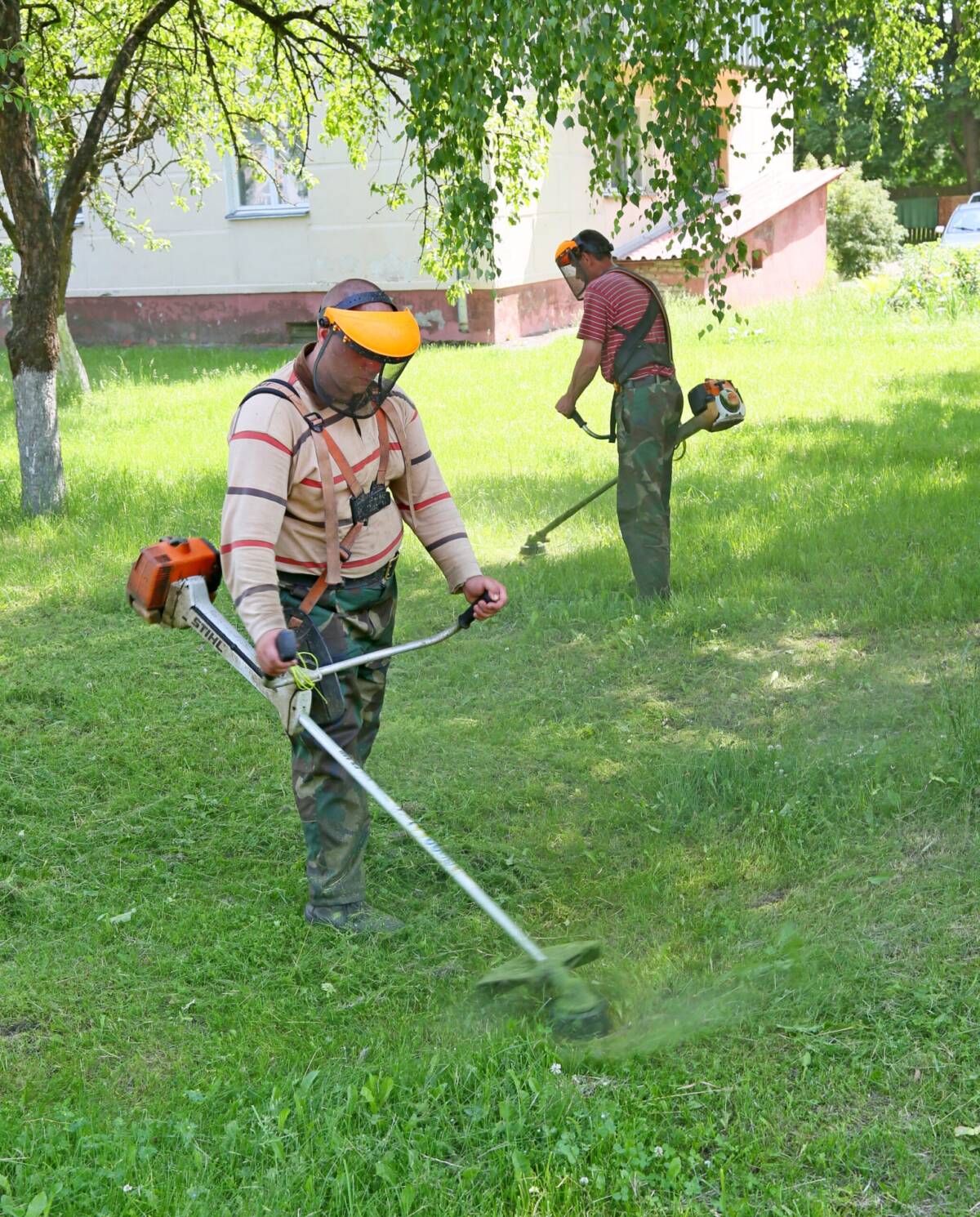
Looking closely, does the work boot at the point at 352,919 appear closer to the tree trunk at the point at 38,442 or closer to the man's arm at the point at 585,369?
the man's arm at the point at 585,369

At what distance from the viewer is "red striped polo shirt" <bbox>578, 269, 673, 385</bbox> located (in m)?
6.59

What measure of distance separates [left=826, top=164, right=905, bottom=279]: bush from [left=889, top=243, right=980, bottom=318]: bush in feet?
21.6

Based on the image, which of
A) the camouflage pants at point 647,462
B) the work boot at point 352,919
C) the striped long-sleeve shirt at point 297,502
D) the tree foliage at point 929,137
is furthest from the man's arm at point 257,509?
the tree foliage at point 929,137

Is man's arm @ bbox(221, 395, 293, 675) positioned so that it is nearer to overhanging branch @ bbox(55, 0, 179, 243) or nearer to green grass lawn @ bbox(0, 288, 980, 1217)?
green grass lawn @ bbox(0, 288, 980, 1217)

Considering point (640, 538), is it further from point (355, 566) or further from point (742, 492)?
point (355, 566)

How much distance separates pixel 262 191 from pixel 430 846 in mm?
16979

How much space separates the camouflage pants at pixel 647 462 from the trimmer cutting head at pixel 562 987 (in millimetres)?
3713

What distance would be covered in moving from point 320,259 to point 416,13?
1351cm

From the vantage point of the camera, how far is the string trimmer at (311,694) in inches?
130

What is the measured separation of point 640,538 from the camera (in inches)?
273

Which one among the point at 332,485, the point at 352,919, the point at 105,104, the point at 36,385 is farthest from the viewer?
the point at 36,385

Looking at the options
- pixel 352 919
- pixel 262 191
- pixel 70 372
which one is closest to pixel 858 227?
pixel 262 191

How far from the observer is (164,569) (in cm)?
374

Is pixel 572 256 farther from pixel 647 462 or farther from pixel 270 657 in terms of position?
pixel 270 657
